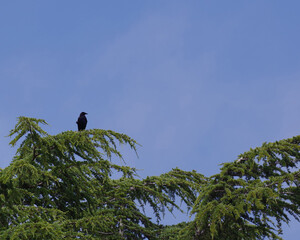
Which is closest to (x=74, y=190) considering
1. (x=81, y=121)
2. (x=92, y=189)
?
(x=92, y=189)

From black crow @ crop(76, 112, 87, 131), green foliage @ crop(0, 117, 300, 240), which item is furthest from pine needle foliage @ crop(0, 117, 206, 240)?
black crow @ crop(76, 112, 87, 131)

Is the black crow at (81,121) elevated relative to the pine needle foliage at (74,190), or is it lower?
elevated

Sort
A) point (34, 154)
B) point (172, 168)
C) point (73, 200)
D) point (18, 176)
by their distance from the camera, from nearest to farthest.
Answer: point (18, 176) < point (34, 154) < point (73, 200) < point (172, 168)

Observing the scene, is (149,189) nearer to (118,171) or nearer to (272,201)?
(118,171)

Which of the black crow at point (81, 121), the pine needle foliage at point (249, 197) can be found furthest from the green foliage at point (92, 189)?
Result: the black crow at point (81, 121)

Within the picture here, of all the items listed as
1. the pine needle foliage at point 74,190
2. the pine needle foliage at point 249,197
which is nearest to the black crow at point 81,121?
the pine needle foliage at point 74,190

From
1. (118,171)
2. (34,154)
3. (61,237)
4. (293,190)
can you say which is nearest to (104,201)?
(118,171)

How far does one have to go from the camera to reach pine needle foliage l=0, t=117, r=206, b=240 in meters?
6.46

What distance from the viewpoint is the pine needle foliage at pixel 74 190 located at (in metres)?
6.46

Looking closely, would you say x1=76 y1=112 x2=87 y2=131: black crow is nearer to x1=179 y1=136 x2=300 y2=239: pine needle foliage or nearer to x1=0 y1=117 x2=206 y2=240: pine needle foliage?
x1=0 y1=117 x2=206 y2=240: pine needle foliage

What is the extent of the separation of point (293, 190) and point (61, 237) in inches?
139

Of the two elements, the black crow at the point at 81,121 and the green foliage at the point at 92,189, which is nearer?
the green foliage at the point at 92,189

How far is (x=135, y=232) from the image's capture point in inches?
383

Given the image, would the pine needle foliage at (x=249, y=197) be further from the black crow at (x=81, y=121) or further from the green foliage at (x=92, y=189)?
the black crow at (x=81, y=121)
